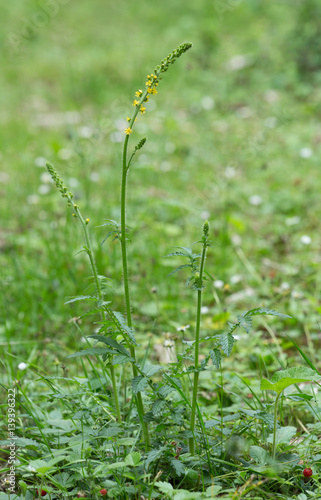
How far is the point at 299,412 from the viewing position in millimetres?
1716

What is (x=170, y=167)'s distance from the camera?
14.4 ft

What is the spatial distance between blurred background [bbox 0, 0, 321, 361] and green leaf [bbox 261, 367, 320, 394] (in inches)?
16.4

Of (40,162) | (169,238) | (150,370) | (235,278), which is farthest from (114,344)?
(40,162)

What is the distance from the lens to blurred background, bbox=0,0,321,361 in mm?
2596

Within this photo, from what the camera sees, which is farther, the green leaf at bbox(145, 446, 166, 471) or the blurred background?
the blurred background

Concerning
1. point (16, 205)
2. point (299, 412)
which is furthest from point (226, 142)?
point (299, 412)

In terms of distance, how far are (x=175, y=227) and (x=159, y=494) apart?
2.29 metres

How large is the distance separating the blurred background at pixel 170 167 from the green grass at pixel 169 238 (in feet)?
0.06

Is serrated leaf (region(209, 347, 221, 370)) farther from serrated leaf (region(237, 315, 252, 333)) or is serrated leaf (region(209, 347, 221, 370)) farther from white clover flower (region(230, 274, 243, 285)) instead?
white clover flower (region(230, 274, 243, 285))

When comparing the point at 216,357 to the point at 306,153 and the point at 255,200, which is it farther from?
the point at 306,153

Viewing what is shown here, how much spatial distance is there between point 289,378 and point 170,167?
132 inches

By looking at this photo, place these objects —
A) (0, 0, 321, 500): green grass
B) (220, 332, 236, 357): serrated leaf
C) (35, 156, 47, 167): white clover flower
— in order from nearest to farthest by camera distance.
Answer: (220, 332, 236, 357): serrated leaf, (0, 0, 321, 500): green grass, (35, 156, 47, 167): white clover flower

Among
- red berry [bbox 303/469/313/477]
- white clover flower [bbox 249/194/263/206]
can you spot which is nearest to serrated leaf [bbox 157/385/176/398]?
red berry [bbox 303/469/313/477]

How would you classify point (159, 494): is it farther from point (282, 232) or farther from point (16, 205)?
point (16, 205)
